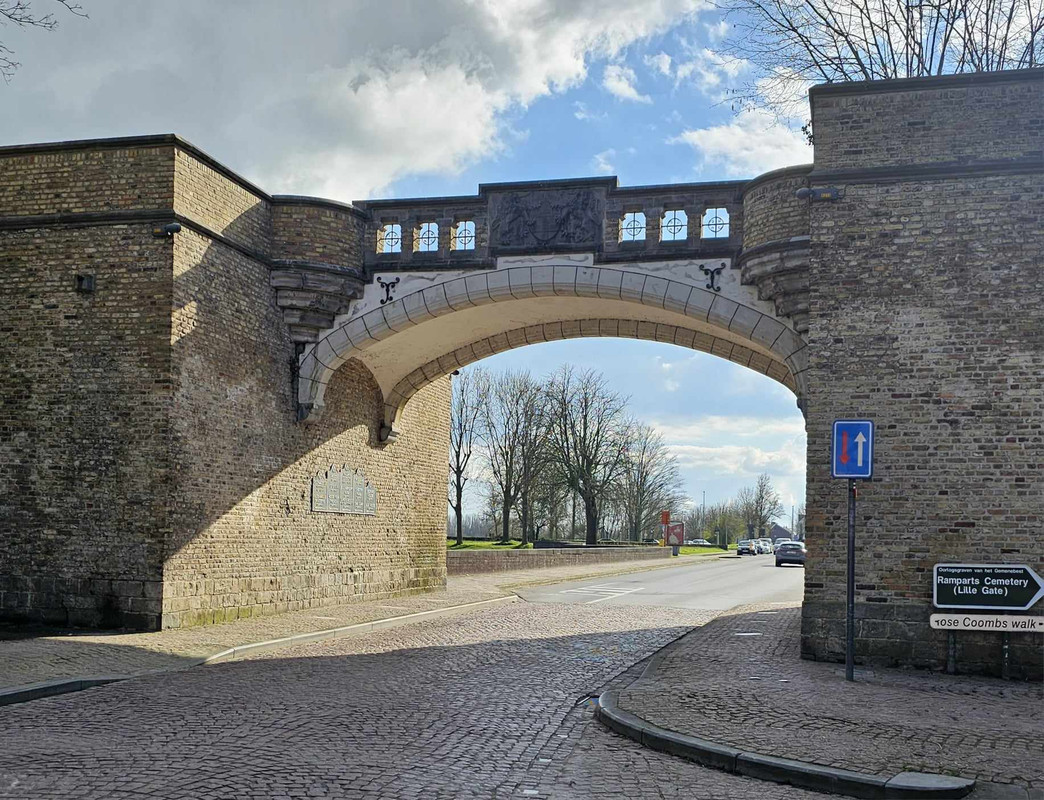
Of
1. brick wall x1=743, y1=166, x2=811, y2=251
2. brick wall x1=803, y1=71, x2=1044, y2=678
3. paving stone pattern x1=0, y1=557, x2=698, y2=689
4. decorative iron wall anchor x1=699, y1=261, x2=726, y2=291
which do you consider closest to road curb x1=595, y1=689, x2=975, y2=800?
brick wall x1=803, y1=71, x2=1044, y2=678

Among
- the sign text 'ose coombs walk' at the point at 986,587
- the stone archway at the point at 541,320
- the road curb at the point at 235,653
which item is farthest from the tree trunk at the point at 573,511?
the sign text 'ose coombs walk' at the point at 986,587

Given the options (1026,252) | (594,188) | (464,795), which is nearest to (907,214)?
(1026,252)

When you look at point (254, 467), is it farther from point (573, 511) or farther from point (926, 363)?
point (573, 511)

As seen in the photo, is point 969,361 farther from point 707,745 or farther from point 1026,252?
point 707,745

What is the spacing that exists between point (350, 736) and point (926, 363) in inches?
298

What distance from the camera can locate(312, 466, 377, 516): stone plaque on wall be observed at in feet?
59.4

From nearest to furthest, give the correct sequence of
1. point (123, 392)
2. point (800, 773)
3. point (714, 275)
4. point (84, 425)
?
point (800, 773)
point (123, 392)
point (84, 425)
point (714, 275)

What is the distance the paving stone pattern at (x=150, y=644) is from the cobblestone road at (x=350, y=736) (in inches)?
25.6

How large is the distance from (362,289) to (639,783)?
1236cm

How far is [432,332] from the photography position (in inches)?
752

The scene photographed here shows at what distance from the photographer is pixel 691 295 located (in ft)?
53.1

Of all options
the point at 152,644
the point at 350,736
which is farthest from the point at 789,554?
the point at 350,736

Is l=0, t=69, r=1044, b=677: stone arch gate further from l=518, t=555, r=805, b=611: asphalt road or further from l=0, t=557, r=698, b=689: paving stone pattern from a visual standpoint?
l=518, t=555, r=805, b=611: asphalt road

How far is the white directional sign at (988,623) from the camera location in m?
10.6
